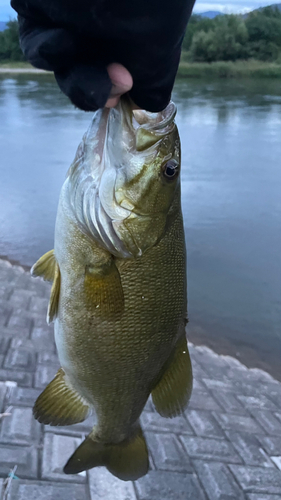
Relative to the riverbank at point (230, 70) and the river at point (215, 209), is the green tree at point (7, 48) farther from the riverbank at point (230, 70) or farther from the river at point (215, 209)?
the river at point (215, 209)

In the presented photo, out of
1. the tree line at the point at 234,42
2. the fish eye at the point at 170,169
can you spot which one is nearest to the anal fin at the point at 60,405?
the fish eye at the point at 170,169

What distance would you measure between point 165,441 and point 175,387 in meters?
1.30

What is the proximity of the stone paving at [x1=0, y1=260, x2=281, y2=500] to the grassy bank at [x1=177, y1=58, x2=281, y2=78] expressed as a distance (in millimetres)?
38271

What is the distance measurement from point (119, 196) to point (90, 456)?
3.67 feet

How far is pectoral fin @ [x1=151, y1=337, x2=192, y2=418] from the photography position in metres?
1.86

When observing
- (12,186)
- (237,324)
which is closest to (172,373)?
(237,324)

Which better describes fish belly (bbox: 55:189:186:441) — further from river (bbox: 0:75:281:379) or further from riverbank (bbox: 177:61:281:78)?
riverbank (bbox: 177:61:281:78)

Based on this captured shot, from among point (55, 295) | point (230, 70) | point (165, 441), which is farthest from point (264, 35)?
point (55, 295)

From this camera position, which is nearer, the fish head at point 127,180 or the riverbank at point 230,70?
the fish head at point 127,180

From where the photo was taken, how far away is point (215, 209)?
29.9ft

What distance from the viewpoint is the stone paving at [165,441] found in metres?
2.51

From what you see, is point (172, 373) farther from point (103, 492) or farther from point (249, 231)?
point (249, 231)

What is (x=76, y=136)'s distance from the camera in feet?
49.1

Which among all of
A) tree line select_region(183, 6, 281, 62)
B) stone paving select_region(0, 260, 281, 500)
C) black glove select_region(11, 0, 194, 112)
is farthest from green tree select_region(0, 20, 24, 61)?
black glove select_region(11, 0, 194, 112)
